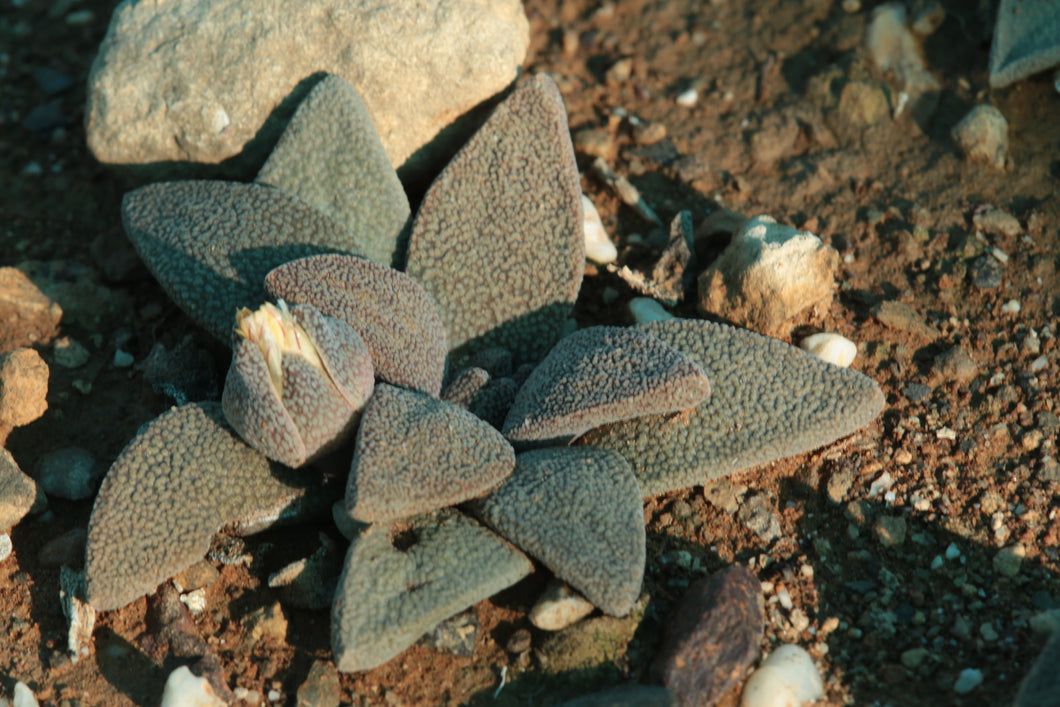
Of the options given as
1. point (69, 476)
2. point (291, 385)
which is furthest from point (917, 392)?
point (69, 476)

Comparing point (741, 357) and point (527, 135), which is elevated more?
point (527, 135)

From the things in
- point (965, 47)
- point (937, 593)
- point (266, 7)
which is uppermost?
point (266, 7)

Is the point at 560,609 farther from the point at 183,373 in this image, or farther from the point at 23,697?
the point at 183,373

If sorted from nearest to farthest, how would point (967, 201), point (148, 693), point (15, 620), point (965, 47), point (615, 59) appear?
1. point (148, 693)
2. point (15, 620)
3. point (967, 201)
4. point (965, 47)
5. point (615, 59)

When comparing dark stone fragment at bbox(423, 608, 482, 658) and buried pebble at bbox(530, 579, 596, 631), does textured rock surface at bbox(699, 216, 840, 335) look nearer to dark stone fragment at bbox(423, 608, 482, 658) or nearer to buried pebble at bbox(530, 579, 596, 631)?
buried pebble at bbox(530, 579, 596, 631)

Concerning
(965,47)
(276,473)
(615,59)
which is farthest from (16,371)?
(965,47)

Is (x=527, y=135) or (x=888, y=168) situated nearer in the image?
(x=527, y=135)

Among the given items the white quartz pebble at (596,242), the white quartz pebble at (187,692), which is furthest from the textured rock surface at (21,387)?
the white quartz pebble at (596,242)

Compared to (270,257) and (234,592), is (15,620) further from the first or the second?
(270,257)
